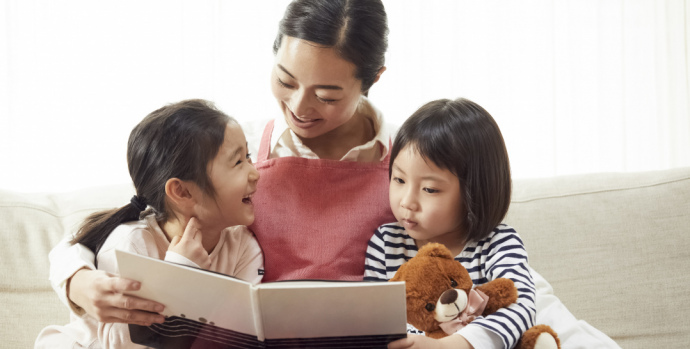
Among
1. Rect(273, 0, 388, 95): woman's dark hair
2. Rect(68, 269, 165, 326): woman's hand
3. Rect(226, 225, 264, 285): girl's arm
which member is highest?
Rect(273, 0, 388, 95): woman's dark hair

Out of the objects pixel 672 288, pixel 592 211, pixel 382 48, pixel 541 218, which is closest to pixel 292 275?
pixel 382 48

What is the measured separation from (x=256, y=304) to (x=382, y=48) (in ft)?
2.70

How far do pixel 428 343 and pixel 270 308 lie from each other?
0.97ft

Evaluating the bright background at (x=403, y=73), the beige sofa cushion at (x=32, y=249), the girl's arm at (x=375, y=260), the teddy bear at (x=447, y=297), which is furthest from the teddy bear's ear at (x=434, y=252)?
the bright background at (x=403, y=73)

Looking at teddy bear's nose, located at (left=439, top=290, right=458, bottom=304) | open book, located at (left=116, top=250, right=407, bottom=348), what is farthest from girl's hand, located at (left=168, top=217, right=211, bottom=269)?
teddy bear's nose, located at (left=439, top=290, right=458, bottom=304)

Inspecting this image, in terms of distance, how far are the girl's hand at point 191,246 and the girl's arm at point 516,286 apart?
1.94 ft

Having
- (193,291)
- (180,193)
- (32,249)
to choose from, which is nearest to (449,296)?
(193,291)

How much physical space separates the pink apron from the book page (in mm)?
453

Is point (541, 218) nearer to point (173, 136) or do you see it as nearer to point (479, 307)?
point (479, 307)

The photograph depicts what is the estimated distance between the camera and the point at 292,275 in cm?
163

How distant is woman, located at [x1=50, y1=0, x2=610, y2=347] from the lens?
158 centimetres

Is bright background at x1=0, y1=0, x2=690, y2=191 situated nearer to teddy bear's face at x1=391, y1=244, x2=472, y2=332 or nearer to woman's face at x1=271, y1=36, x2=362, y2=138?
woman's face at x1=271, y1=36, x2=362, y2=138

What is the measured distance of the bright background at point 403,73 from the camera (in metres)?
2.66

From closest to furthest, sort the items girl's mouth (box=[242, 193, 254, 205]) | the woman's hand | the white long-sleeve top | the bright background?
the woman's hand
the white long-sleeve top
girl's mouth (box=[242, 193, 254, 205])
the bright background
